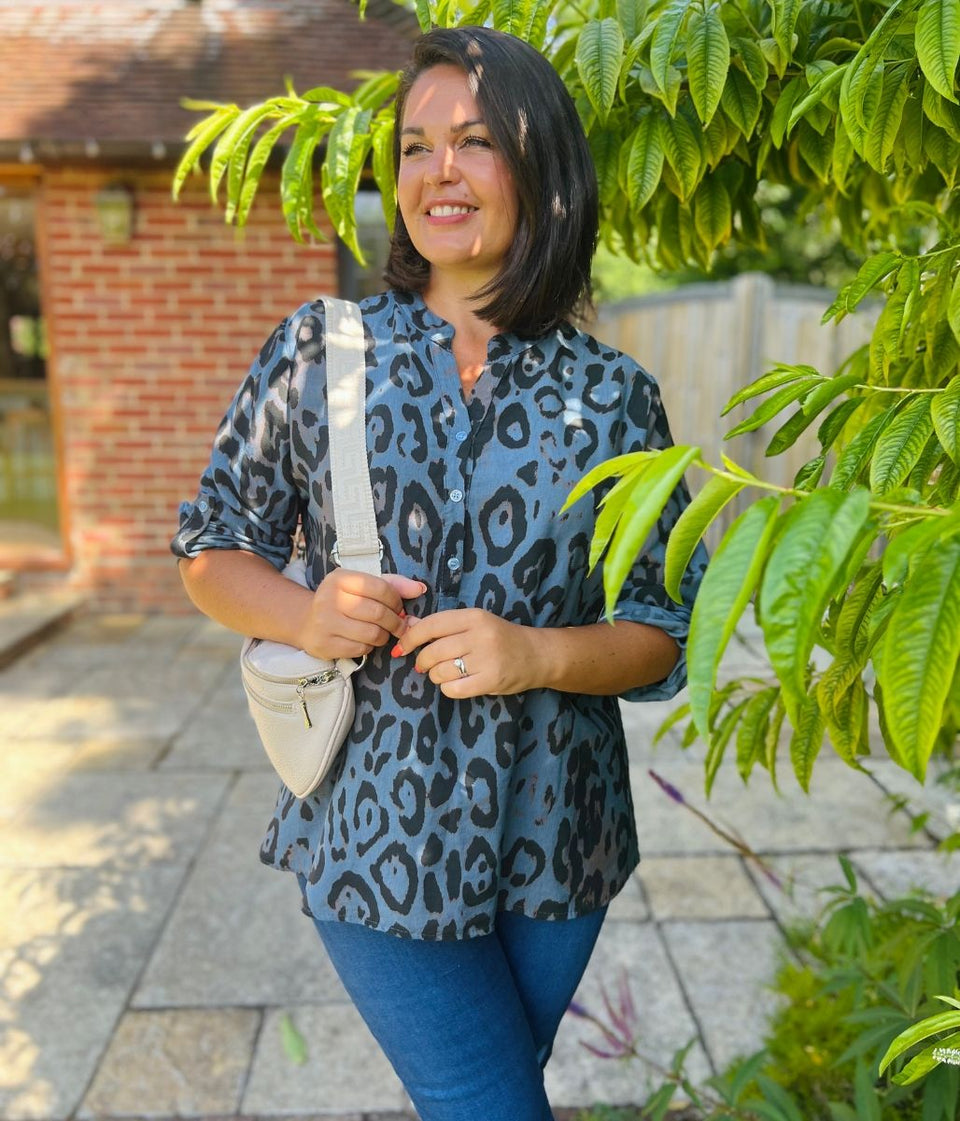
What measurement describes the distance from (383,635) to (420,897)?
33 centimetres

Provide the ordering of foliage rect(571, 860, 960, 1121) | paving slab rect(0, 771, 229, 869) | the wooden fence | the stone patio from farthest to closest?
the wooden fence → paving slab rect(0, 771, 229, 869) → the stone patio → foliage rect(571, 860, 960, 1121)

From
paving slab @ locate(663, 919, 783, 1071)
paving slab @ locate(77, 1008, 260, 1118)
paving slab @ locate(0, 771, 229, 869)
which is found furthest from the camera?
paving slab @ locate(0, 771, 229, 869)

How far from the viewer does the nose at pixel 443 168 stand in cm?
130

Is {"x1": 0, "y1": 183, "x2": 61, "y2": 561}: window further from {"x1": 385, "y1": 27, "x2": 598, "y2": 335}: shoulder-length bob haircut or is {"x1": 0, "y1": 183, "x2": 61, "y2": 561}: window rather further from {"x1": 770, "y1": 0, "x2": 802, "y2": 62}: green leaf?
{"x1": 770, "y1": 0, "x2": 802, "y2": 62}: green leaf

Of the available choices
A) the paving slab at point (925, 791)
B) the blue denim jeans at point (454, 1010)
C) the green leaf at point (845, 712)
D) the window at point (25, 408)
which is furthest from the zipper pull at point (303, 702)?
the window at point (25, 408)

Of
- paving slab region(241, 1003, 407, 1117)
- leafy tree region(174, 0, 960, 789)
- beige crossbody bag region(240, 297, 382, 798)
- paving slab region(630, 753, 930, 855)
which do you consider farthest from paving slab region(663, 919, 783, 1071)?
beige crossbody bag region(240, 297, 382, 798)

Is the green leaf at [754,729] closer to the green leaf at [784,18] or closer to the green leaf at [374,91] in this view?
the green leaf at [784,18]

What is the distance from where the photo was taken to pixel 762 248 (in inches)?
75.8

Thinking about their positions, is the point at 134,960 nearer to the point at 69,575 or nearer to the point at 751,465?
the point at 69,575

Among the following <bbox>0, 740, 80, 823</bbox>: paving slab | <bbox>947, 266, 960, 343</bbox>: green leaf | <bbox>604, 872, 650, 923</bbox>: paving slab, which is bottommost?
<bbox>0, 740, 80, 823</bbox>: paving slab

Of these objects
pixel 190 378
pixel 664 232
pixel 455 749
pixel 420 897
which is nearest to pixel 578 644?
pixel 455 749

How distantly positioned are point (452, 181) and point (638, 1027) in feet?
7.18

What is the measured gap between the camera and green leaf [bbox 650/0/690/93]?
118cm

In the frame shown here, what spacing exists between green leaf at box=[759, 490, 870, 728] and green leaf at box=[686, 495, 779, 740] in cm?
1
